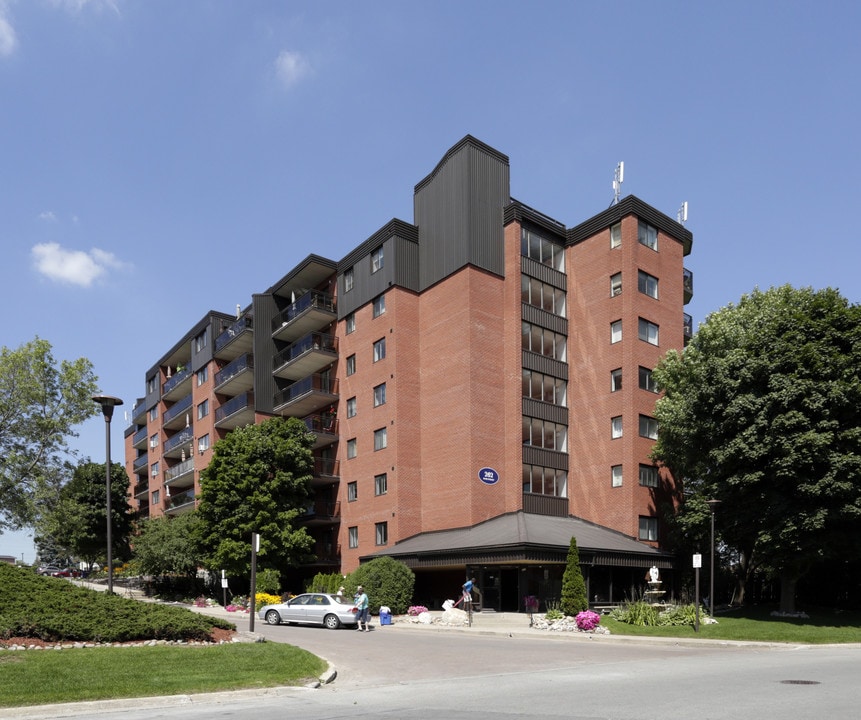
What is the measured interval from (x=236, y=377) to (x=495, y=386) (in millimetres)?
22824

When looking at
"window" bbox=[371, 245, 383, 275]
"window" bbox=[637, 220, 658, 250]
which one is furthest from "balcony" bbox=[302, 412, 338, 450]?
"window" bbox=[637, 220, 658, 250]

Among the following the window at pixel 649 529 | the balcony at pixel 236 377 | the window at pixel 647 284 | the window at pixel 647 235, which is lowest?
the window at pixel 649 529

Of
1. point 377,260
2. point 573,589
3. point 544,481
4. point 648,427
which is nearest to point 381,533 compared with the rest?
point 544,481

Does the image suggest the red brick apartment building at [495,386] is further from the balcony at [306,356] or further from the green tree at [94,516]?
the green tree at [94,516]

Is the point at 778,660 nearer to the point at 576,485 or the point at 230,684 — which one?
the point at 230,684

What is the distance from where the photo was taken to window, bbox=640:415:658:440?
4231 cm

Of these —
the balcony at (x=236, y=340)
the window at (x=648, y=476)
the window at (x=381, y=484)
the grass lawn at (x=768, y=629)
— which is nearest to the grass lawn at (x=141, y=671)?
the grass lawn at (x=768, y=629)

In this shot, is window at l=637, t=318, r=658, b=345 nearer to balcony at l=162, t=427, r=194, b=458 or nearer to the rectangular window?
the rectangular window

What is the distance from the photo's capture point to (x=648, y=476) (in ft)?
138

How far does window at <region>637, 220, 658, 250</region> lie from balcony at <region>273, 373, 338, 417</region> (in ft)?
68.3

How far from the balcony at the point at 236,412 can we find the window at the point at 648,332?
27180 millimetres

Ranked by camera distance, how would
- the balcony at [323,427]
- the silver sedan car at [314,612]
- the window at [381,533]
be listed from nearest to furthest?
the silver sedan car at [314,612]
the window at [381,533]
the balcony at [323,427]

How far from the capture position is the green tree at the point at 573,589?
32500 mm

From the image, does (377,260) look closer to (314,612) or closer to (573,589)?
(314,612)
